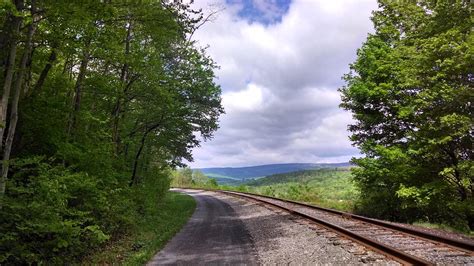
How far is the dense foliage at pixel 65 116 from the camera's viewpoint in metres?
8.00

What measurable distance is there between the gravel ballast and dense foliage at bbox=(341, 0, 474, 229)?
625 centimetres

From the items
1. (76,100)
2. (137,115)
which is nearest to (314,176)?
(137,115)

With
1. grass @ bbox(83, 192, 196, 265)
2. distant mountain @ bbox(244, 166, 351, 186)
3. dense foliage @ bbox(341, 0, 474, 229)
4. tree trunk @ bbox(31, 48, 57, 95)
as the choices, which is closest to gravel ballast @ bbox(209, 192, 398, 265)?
grass @ bbox(83, 192, 196, 265)

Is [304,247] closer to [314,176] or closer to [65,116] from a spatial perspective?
[65,116]

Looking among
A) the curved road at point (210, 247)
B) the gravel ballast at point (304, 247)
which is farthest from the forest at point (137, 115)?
the gravel ballast at point (304, 247)

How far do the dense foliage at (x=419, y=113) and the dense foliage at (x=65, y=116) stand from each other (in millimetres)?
10660

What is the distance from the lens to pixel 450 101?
47.9 ft

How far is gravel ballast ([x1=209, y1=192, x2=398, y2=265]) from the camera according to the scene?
26.0ft

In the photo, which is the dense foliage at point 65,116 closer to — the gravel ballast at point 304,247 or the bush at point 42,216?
the bush at point 42,216

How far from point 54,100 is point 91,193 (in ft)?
10.2

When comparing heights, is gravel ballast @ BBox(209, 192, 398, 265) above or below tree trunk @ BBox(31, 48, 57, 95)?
below

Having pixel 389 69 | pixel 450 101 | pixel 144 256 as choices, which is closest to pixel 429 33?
pixel 389 69

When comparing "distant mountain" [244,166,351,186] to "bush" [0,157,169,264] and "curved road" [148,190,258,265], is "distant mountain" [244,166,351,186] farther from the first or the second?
"bush" [0,157,169,264]

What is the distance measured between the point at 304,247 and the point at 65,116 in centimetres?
848
